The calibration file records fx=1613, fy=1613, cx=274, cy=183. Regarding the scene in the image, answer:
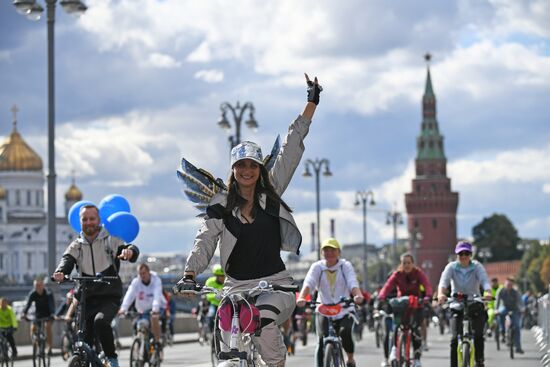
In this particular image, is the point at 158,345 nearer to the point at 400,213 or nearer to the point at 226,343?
the point at 226,343

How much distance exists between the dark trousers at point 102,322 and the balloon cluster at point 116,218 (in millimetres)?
2946

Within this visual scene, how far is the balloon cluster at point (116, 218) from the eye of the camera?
16.9 meters

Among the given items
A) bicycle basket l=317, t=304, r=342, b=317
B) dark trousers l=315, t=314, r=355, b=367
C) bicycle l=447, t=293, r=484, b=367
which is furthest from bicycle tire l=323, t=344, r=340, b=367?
bicycle l=447, t=293, r=484, b=367

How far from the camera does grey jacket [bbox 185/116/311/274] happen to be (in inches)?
365

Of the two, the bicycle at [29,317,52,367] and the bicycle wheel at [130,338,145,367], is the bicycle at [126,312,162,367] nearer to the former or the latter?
the bicycle wheel at [130,338,145,367]

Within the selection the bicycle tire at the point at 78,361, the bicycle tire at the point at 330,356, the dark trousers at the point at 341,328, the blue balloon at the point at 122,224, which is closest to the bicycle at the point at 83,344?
the bicycle tire at the point at 78,361

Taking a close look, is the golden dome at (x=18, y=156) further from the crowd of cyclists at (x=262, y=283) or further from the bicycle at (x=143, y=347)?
the bicycle at (x=143, y=347)

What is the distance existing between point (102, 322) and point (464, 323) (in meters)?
4.13

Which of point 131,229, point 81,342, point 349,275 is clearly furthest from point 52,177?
point 81,342

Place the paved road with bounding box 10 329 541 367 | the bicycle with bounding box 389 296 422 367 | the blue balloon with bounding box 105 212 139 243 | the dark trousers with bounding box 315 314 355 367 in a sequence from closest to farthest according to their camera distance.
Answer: the dark trousers with bounding box 315 314 355 367
the blue balloon with bounding box 105 212 139 243
the bicycle with bounding box 389 296 422 367
the paved road with bounding box 10 329 541 367

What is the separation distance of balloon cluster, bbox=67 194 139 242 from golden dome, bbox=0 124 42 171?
16720 cm

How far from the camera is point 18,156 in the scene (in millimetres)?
188000

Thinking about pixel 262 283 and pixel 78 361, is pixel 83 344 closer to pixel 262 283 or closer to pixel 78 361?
pixel 78 361

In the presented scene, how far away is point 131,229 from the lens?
17.0 meters
